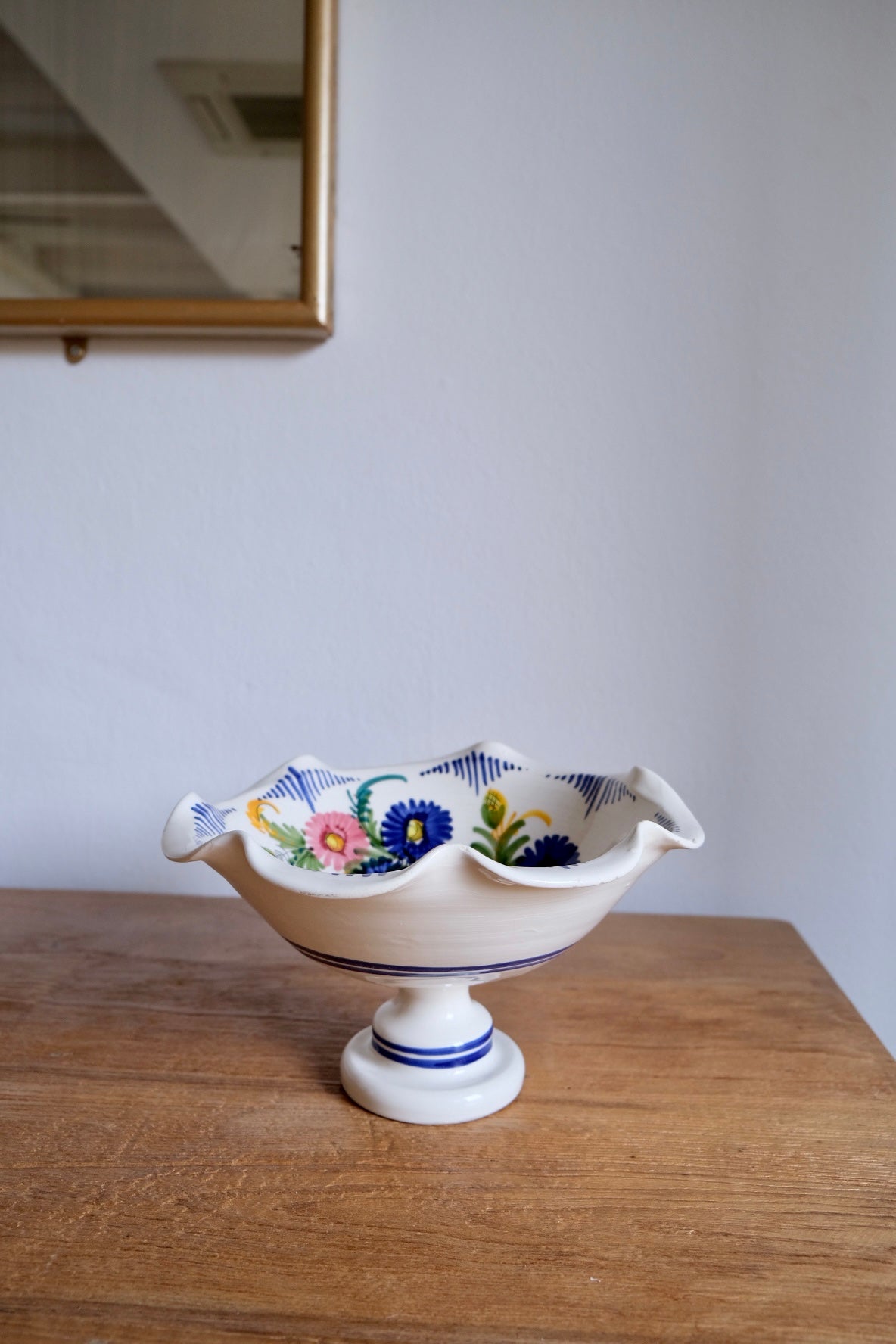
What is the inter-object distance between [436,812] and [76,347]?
54cm

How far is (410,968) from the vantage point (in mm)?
500

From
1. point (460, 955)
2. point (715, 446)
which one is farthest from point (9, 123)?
point (460, 955)

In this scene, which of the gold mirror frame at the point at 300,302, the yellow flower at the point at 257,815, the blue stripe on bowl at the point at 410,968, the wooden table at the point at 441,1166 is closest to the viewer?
the wooden table at the point at 441,1166

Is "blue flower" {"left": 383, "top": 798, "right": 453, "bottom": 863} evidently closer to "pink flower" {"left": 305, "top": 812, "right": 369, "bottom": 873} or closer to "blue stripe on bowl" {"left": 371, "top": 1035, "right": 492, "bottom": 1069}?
"pink flower" {"left": 305, "top": 812, "right": 369, "bottom": 873}

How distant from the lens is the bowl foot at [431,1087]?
526 millimetres

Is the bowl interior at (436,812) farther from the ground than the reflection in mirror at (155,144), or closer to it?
closer to it

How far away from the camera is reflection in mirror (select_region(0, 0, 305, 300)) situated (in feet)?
2.67

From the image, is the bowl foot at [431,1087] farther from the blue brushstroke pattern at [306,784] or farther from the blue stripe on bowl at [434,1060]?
the blue brushstroke pattern at [306,784]

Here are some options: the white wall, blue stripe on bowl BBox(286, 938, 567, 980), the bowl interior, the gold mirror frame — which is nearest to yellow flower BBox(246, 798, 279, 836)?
the bowl interior

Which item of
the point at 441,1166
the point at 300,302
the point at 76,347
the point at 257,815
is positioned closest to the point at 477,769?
the point at 257,815

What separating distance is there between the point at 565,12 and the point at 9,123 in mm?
484

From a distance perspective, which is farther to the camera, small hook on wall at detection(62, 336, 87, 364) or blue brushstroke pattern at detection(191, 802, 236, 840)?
small hook on wall at detection(62, 336, 87, 364)

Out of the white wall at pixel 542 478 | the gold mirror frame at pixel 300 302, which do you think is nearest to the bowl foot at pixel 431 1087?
the white wall at pixel 542 478

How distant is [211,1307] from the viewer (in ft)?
1.27
